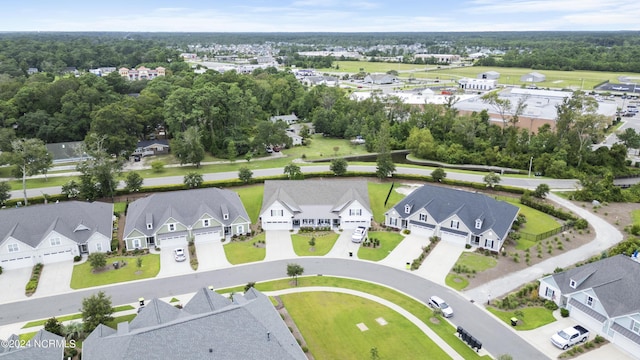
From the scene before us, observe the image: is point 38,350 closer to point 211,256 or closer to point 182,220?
point 211,256

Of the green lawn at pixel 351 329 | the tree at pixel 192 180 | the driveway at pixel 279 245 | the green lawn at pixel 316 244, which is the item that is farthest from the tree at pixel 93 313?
the tree at pixel 192 180

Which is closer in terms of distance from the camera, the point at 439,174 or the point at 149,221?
the point at 149,221

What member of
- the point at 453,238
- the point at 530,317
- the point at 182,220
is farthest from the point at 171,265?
the point at 530,317

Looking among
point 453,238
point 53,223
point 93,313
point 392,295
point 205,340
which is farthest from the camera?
point 453,238

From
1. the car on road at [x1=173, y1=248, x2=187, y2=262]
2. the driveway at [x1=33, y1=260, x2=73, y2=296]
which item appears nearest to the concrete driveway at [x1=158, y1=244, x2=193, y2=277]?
the car on road at [x1=173, y1=248, x2=187, y2=262]

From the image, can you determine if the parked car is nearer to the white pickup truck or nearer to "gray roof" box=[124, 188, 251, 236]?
the white pickup truck

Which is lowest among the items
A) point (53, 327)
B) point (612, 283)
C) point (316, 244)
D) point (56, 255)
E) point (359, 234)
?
point (316, 244)
